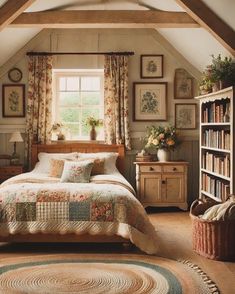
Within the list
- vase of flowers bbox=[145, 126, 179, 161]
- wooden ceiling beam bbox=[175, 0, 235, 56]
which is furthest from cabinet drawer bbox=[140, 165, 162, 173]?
wooden ceiling beam bbox=[175, 0, 235, 56]

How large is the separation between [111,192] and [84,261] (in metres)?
0.77

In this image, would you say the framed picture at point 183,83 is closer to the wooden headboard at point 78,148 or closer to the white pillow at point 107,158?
the wooden headboard at point 78,148

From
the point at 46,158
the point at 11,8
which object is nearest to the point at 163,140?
the point at 46,158

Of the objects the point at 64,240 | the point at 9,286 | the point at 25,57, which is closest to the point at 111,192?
the point at 64,240

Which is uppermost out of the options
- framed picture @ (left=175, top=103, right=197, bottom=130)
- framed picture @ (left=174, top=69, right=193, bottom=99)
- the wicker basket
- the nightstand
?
framed picture @ (left=174, top=69, right=193, bottom=99)

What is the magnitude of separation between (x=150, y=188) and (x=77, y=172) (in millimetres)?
1513

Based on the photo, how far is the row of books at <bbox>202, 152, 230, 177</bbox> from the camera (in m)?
5.10

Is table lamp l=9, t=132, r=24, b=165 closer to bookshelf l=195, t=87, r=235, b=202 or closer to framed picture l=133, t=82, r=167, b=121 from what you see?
framed picture l=133, t=82, r=167, b=121

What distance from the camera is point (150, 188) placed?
6559 mm

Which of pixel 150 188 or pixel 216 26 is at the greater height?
pixel 216 26

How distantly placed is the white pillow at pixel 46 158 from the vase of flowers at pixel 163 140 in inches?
49.5

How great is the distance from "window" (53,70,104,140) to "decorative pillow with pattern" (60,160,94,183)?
60.0 inches

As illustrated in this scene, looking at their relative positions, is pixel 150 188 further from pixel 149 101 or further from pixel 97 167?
pixel 149 101

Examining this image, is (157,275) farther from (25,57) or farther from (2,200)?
(25,57)
